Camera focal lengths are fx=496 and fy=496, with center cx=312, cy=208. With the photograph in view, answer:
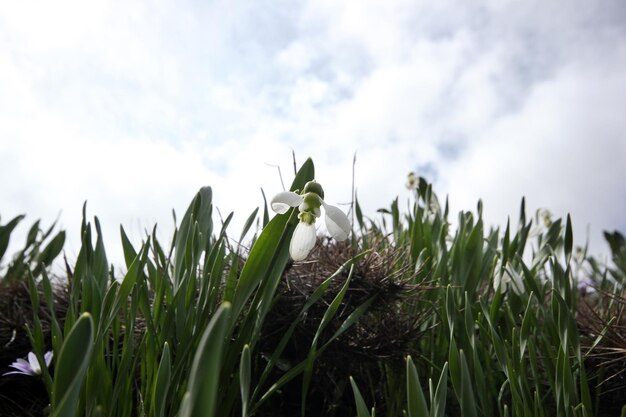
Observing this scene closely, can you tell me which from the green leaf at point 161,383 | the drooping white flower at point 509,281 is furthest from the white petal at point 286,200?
the drooping white flower at point 509,281

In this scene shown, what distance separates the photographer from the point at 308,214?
3.15 ft

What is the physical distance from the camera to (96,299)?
1.07 meters

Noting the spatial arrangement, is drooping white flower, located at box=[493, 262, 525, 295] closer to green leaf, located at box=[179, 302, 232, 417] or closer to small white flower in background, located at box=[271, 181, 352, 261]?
small white flower in background, located at box=[271, 181, 352, 261]

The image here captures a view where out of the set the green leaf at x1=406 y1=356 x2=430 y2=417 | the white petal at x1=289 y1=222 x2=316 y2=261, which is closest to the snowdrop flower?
the white petal at x1=289 y1=222 x2=316 y2=261

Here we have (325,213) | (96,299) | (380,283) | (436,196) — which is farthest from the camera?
(436,196)

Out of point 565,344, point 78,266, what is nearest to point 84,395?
point 78,266

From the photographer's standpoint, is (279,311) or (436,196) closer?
(279,311)

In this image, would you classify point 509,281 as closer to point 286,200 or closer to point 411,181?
point 286,200

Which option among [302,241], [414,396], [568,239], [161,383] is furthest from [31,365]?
[568,239]

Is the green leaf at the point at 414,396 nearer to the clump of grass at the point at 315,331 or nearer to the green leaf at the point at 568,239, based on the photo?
the clump of grass at the point at 315,331

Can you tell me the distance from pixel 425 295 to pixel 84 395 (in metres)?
1.06

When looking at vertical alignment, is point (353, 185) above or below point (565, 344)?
above

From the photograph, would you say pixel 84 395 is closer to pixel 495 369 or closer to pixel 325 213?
pixel 325 213

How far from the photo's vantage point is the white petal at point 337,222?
3.03 feet
